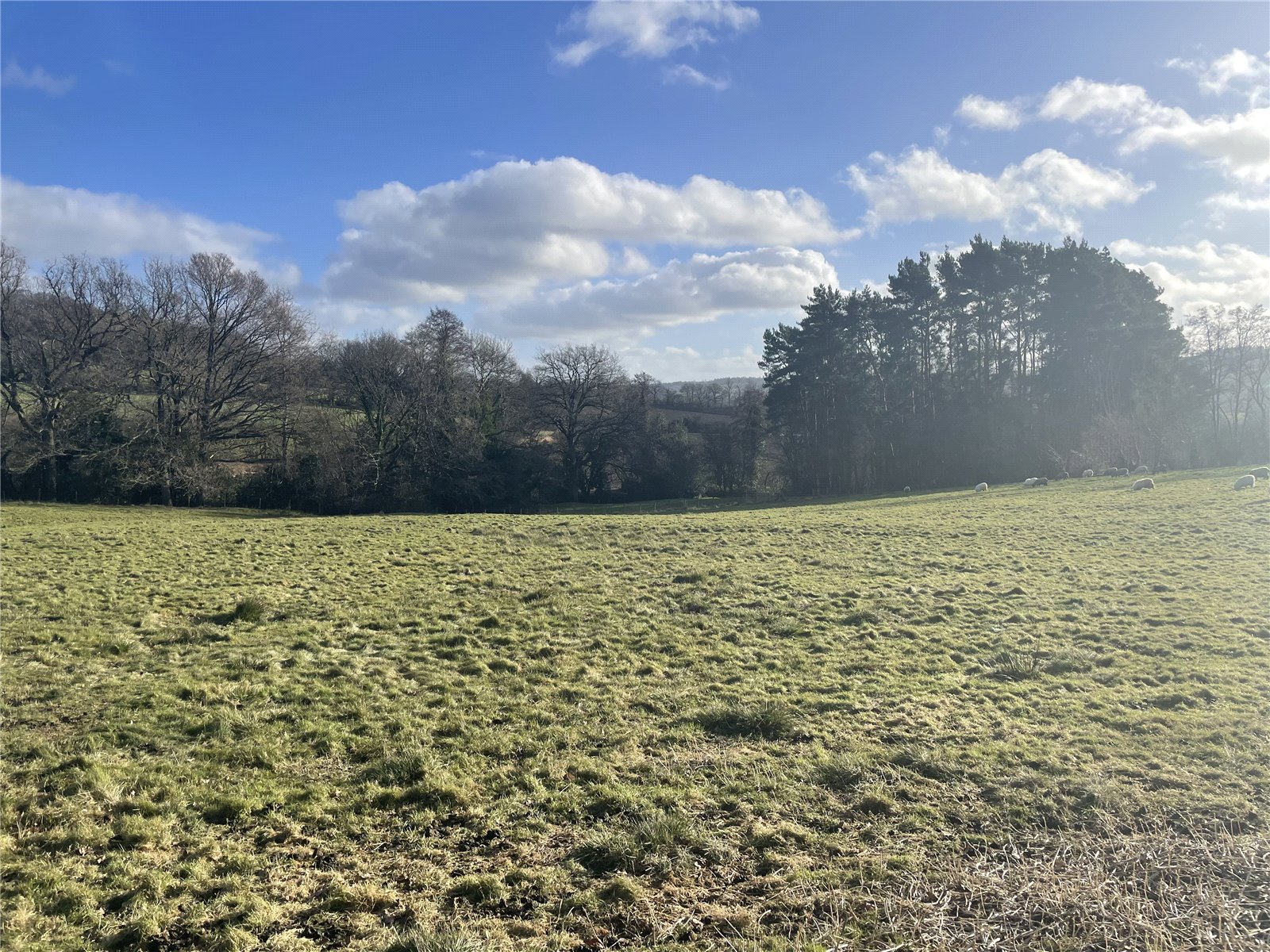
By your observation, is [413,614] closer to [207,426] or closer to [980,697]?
[980,697]

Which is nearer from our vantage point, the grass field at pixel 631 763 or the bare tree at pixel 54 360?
the grass field at pixel 631 763

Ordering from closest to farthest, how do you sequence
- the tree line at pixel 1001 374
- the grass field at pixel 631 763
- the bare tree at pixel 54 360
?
the grass field at pixel 631 763 → the bare tree at pixel 54 360 → the tree line at pixel 1001 374

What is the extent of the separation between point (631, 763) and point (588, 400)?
5061cm

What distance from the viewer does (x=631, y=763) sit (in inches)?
245

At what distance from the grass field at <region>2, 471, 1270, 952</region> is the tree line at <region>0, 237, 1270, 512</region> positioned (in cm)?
2990

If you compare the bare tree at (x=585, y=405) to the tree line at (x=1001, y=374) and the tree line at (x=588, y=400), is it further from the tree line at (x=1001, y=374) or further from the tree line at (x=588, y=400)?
the tree line at (x=1001, y=374)

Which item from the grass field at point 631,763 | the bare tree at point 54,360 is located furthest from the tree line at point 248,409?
the grass field at point 631,763

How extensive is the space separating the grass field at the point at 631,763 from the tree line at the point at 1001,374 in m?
39.7

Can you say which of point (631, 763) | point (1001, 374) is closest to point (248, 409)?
point (631, 763)

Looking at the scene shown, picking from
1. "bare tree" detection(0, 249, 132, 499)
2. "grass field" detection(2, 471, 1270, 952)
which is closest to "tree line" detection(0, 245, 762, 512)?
"bare tree" detection(0, 249, 132, 499)

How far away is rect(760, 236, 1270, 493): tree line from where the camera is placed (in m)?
49.6

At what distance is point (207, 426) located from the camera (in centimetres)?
4081

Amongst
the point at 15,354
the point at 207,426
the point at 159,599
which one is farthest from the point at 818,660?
the point at 15,354

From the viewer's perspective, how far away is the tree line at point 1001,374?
163 ft
